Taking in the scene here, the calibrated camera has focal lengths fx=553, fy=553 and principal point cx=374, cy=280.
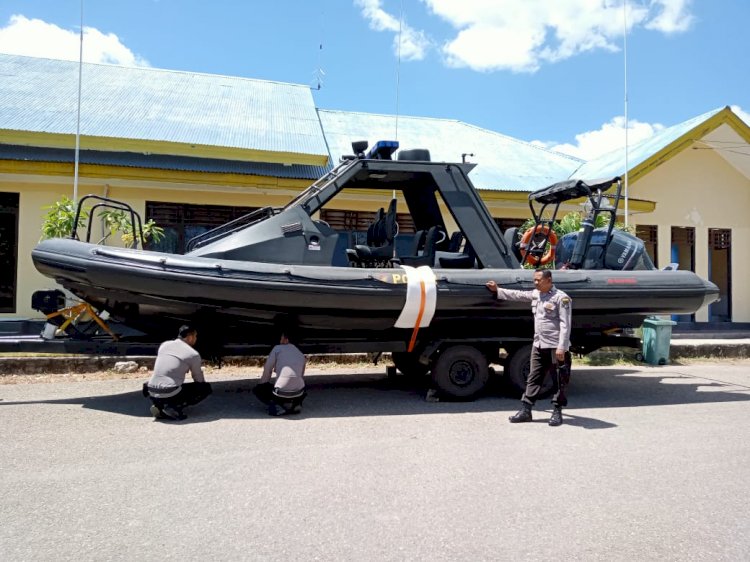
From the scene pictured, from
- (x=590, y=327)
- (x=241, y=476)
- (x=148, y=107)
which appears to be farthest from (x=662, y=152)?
(x=241, y=476)

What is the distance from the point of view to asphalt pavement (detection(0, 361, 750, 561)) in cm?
281

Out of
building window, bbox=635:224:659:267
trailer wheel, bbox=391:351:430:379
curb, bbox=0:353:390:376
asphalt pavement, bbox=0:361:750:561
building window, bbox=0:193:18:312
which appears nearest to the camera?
asphalt pavement, bbox=0:361:750:561

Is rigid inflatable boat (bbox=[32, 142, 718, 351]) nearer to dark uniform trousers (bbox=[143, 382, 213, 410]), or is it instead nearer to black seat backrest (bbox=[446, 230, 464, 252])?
black seat backrest (bbox=[446, 230, 464, 252])

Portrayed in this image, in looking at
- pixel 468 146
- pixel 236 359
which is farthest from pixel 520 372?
pixel 468 146

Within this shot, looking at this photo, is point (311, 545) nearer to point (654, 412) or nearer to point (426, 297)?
point (426, 297)

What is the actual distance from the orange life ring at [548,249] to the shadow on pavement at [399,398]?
1.67 m

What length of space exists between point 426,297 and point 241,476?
8.83ft

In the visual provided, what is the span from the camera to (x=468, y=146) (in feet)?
46.3

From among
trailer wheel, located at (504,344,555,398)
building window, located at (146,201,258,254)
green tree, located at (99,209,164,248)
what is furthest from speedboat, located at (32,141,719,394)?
building window, located at (146,201,258,254)

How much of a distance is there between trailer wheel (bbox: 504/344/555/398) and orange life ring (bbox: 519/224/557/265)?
4.01ft

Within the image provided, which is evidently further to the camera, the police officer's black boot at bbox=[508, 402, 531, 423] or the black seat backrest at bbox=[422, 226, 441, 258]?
the black seat backrest at bbox=[422, 226, 441, 258]

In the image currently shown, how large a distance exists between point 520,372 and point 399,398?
1414 millimetres

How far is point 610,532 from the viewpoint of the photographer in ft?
9.74

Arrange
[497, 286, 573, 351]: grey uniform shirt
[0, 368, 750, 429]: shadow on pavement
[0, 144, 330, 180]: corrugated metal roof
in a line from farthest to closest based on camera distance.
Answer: [0, 144, 330, 180]: corrugated metal roof
[0, 368, 750, 429]: shadow on pavement
[497, 286, 573, 351]: grey uniform shirt
